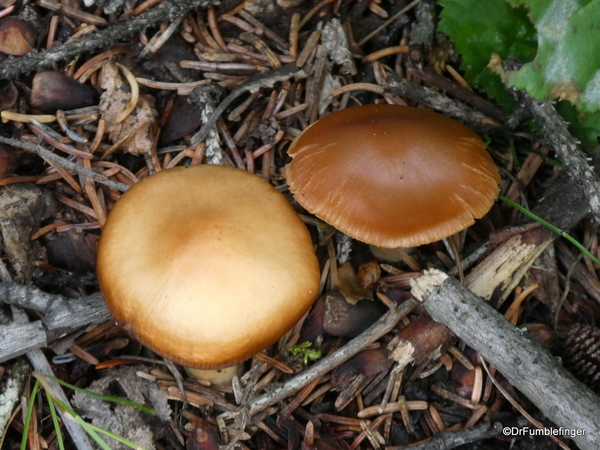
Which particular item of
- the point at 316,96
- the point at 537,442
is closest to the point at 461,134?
the point at 316,96

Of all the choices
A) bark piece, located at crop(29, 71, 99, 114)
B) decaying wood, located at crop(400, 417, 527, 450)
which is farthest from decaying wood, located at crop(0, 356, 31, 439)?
decaying wood, located at crop(400, 417, 527, 450)

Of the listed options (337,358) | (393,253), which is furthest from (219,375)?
(393,253)

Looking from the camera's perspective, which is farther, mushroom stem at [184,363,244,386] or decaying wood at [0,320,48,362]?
mushroom stem at [184,363,244,386]

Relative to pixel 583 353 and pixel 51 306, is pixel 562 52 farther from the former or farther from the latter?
pixel 51 306

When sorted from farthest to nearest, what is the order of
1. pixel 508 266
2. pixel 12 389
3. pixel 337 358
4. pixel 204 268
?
pixel 508 266
pixel 337 358
pixel 12 389
pixel 204 268

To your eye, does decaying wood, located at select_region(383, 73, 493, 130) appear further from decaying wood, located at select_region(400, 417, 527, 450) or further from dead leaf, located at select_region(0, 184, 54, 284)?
dead leaf, located at select_region(0, 184, 54, 284)

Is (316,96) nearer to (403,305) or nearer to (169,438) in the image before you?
(403,305)

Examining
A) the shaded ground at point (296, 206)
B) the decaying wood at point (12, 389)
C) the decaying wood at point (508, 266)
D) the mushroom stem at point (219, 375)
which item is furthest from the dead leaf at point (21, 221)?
the decaying wood at point (508, 266)
